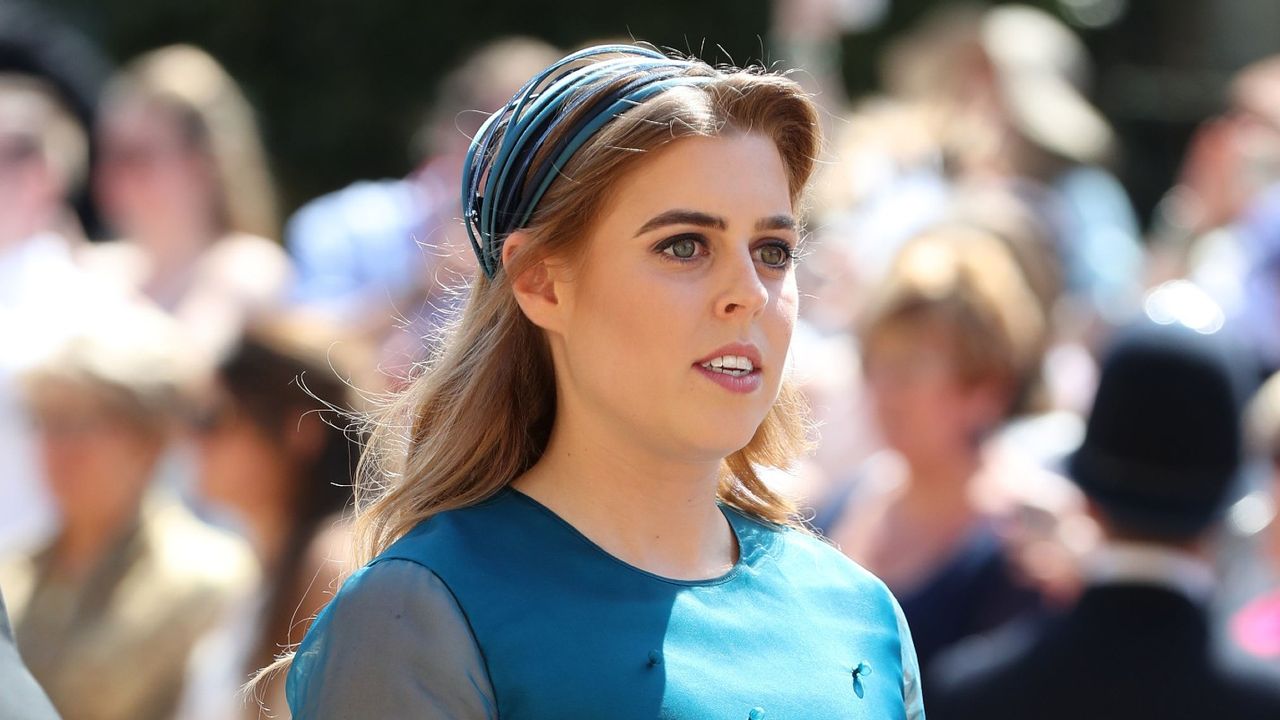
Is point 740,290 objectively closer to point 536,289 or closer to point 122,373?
point 536,289

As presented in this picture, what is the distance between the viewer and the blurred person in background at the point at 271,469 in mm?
4074

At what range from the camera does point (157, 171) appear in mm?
6285

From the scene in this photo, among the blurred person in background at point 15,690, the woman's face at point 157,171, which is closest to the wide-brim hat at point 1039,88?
the woman's face at point 157,171

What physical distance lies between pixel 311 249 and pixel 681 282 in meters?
4.49

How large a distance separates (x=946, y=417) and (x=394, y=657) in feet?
7.97

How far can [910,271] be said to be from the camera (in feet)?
14.5

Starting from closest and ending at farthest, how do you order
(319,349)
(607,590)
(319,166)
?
(607,590)
(319,349)
(319,166)

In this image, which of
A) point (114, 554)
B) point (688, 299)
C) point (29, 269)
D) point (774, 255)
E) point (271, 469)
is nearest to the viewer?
point (688, 299)

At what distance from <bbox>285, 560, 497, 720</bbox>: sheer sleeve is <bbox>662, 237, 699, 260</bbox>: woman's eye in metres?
0.51

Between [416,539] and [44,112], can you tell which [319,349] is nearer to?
[416,539]

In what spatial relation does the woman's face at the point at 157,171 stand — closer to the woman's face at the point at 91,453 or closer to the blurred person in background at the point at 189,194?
the blurred person in background at the point at 189,194

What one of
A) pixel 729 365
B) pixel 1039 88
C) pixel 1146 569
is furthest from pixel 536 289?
pixel 1039 88

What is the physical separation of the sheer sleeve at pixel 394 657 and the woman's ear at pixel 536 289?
1.32 ft

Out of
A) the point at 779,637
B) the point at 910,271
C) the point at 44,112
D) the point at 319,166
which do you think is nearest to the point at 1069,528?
the point at 910,271
